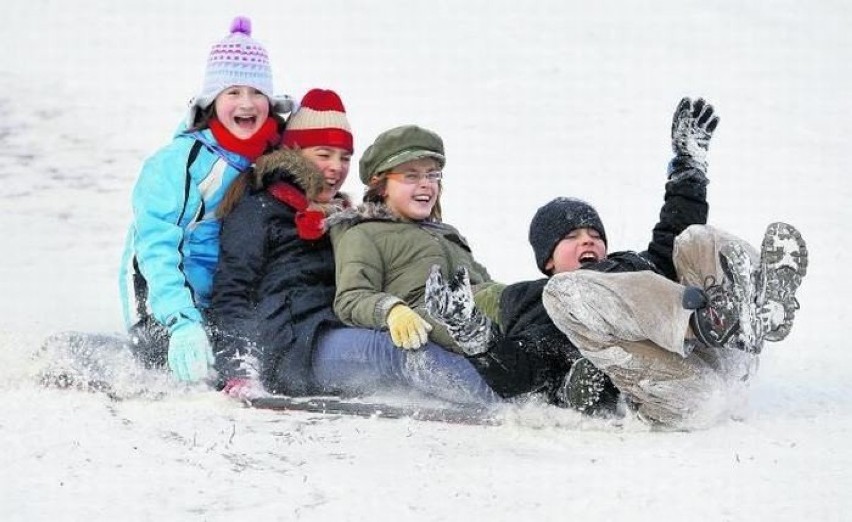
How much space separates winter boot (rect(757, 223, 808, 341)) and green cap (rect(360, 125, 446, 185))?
4.77 ft

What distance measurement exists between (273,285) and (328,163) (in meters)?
0.62

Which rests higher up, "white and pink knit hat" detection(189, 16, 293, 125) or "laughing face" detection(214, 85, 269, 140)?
"white and pink knit hat" detection(189, 16, 293, 125)

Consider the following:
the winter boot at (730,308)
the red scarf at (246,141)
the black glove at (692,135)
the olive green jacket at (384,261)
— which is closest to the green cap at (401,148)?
the olive green jacket at (384,261)

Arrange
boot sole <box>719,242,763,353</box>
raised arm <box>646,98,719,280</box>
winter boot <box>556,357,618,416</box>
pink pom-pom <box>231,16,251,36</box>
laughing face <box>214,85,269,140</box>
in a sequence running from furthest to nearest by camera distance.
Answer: pink pom-pom <box>231,16,251,36</box> → laughing face <box>214,85,269,140</box> → raised arm <box>646,98,719,280</box> → winter boot <box>556,357,618,416</box> → boot sole <box>719,242,763,353</box>

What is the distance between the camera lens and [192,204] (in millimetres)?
4926

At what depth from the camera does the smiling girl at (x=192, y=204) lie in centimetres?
471

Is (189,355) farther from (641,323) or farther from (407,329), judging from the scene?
(641,323)

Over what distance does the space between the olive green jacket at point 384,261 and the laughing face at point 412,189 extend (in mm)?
47

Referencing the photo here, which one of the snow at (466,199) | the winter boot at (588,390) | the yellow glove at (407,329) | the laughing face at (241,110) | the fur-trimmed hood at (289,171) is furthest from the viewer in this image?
the laughing face at (241,110)

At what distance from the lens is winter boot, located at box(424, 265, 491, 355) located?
3.93 metres

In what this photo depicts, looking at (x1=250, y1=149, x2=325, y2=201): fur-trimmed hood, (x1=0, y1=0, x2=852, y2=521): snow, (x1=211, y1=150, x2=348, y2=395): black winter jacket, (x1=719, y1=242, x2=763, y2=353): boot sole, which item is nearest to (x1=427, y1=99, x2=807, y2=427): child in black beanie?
(x1=719, y1=242, x2=763, y2=353): boot sole

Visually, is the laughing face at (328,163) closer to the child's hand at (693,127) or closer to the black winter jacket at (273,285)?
the black winter jacket at (273,285)

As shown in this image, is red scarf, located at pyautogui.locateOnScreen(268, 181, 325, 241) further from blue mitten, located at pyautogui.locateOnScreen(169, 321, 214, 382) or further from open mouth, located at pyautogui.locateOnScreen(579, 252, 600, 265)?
open mouth, located at pyautogui.locateOnScreen(579, 252, 600, 265)

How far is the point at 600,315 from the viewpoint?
152 inches
